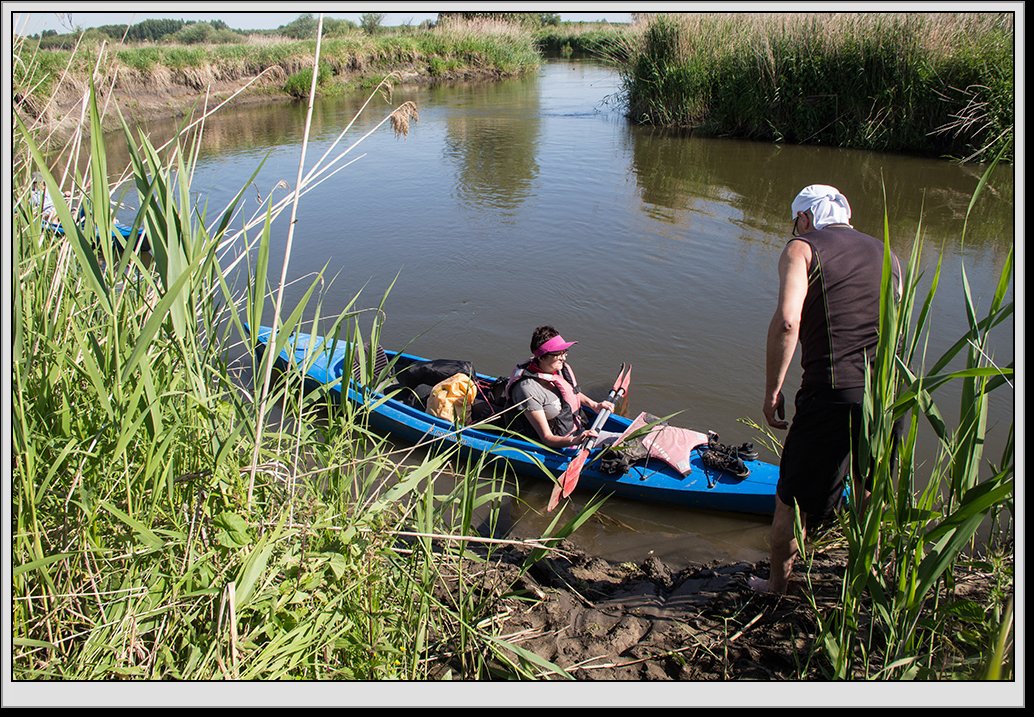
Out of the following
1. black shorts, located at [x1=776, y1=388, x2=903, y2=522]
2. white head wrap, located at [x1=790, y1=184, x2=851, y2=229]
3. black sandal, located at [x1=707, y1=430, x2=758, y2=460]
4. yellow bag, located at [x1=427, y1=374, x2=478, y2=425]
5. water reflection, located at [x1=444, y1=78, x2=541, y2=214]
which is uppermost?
water reflection, located at [x1=444, y1=78, x2=541, y2=214]

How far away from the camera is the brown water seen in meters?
6.09

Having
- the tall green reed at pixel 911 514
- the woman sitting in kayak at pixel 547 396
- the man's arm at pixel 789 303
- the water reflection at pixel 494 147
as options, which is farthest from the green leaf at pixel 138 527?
the water reflection at pixel 494 147

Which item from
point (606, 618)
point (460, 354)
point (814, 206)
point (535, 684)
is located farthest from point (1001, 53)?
point (535, 684)

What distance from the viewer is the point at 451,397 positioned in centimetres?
524

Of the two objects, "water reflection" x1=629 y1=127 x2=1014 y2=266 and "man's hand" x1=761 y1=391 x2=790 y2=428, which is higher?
"water reflection" x1=629 y1=127 x2=1014 y2=266

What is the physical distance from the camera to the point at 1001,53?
11.3 meters

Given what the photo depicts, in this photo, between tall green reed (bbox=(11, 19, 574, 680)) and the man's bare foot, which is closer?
→ tall green reed (bbox=(11, 19, 574, 680))

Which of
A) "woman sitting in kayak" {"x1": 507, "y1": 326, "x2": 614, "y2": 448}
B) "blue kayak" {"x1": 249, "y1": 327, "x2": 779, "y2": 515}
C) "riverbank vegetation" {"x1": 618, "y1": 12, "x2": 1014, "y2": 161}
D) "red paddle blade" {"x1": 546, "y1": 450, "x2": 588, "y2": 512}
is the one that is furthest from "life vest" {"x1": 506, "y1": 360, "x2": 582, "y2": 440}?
"riverbank vegetation" {"x1": 618, "y1": 12, "x2": 1014, "y2": 161}

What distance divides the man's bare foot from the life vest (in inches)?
71.7

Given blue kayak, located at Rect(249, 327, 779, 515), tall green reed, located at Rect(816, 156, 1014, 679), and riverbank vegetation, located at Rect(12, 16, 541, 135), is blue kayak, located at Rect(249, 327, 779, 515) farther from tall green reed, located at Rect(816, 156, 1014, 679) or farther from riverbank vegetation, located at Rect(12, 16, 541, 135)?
riverbank vegetation, located at Rect(12, 16, 541, 135)

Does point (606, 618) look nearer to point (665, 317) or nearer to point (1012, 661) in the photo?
point (1012, 661)

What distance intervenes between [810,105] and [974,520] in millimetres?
13958

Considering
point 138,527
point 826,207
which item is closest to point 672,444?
point 826,207

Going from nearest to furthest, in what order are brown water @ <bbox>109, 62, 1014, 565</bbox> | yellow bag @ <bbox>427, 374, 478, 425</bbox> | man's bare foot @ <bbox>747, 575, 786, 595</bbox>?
man's bare foot @ <bbox>747, 575, 786, 595</bbox>, yellow bag @ <bbox>427, 374, 478, 425</bbox>, brown water @ <bbox>109, 62, 1014, 565</bbox>
